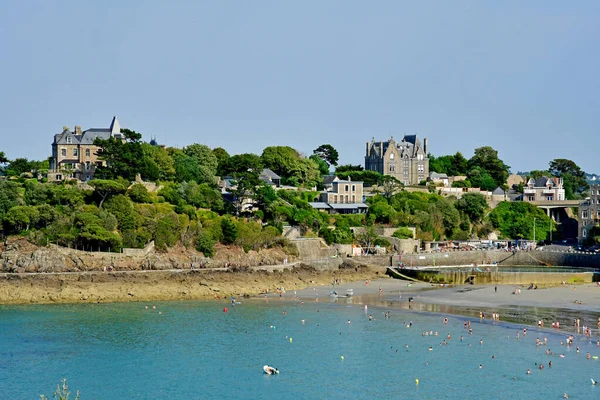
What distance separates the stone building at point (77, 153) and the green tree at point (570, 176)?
66.2m

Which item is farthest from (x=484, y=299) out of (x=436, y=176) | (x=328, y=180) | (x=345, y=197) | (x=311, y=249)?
(x=436, y=176)

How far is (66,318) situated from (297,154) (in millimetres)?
62731

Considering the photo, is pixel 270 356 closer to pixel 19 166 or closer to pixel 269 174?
pixel 19 166

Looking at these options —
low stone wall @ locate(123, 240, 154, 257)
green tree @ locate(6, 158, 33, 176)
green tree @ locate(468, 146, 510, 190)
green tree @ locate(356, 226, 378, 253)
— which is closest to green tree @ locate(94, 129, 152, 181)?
green tree @ locate(6, 158, 33, 176)

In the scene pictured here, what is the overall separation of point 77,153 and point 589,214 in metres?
54.3

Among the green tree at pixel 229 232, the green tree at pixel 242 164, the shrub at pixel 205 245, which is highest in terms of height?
the green tree at pixel 242 164

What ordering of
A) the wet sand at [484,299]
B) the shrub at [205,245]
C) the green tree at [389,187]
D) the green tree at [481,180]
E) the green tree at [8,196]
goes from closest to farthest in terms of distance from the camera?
the wet sand at [484,299] → the green tree at [8,196] → the shrub at [205,245] → the green tree at [389,187] → the green tree at [481,180]

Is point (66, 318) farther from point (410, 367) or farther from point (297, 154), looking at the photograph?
point (297, 154)

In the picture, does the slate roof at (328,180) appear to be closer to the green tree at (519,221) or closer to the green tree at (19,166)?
the green tree at (519,221)

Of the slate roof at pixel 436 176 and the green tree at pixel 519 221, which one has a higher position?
the slate roof at pixel 436 176

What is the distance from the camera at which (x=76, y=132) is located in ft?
290

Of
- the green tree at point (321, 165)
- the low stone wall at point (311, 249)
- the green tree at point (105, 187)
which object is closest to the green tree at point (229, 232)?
the low stone wall at point (311, 249)

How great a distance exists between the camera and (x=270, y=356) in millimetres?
42844

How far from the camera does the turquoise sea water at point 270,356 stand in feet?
121
